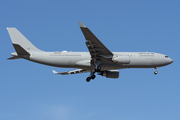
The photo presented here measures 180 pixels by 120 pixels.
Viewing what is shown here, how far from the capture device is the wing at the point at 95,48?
139 feet

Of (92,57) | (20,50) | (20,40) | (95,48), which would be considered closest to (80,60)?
(92,57)

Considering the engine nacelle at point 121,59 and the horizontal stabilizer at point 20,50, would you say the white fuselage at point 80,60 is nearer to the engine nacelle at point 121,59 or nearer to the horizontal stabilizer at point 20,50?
the engine nacelle at point 121,59

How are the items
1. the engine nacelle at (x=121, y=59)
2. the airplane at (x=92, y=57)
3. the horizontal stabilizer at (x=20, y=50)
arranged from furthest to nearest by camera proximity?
1. the engine nacelle at (x=121, y=59)
2. the airplane at (x=92, y=57)
3. the horizontal stabilizer at (x=20, y=50)

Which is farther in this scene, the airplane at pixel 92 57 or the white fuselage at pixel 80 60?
the white fuselage at pixel 80 60

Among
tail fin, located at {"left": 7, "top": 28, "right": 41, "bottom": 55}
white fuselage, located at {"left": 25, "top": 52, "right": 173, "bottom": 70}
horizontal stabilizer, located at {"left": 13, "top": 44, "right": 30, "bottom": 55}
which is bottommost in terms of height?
white fuselage, located at {"left": 25, "top": 52, "right": 173, "bottom": 70}

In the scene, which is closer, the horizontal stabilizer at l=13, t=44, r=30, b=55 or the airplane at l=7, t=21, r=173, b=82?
the horizontal stabilizer at l=13, t=44, r=30, b=55

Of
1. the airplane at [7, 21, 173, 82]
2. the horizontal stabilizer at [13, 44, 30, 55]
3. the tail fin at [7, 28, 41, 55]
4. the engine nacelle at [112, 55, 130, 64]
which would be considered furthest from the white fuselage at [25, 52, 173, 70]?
the tail fin at [7, 28, 41, 55]

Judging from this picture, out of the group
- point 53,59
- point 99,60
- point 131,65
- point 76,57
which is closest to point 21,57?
point 53,59

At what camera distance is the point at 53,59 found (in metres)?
48.4

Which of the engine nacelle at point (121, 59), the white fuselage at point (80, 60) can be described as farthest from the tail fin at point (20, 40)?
the engine nacelle at point (121, 59)

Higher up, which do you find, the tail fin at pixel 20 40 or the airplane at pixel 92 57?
the tail fin at pixel 20 40

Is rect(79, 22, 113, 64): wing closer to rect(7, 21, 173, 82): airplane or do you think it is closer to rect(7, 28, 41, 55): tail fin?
rect(7, 21, 173, 82): airplane

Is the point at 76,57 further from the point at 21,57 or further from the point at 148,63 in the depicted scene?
the point at 148,63

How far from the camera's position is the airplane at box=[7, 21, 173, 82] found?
46931mm
